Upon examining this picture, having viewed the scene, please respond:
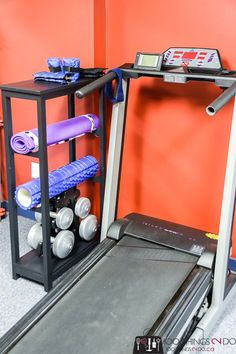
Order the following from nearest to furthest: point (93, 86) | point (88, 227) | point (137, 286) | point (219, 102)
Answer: point (219, 102) < point (93, 86) < point (137, 286) < point (88, 227)

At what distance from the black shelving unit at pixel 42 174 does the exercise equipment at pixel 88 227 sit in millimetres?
62

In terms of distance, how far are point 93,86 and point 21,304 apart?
129cm

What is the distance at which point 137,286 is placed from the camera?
2182 mm

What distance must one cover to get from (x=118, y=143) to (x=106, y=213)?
429 millimetres

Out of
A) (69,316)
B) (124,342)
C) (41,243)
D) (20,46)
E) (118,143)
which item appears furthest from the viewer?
(20,46)

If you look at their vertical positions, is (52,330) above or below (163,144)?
below

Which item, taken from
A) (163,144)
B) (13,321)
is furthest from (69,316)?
(163,144)

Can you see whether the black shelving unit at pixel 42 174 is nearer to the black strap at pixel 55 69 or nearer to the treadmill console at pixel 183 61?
the black strap at pixel 55 69

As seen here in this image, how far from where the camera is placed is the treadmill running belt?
6.07ft

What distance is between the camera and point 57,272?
2.62m

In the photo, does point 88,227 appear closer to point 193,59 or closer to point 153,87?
point 153,87

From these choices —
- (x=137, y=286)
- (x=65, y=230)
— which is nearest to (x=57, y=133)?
(x=65, y=230)

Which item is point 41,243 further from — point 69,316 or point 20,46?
point 20,46

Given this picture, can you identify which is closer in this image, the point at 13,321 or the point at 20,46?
the point at 13,321
